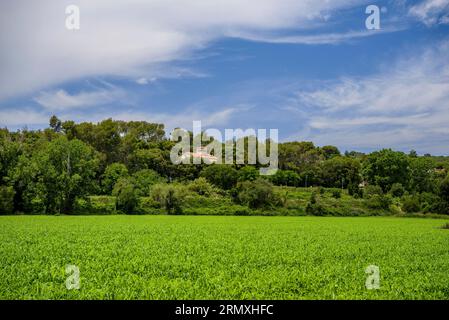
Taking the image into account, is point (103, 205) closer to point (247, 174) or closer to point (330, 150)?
point (247, 174)

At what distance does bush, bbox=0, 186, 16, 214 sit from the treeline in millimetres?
126

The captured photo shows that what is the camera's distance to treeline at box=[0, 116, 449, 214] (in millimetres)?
67000

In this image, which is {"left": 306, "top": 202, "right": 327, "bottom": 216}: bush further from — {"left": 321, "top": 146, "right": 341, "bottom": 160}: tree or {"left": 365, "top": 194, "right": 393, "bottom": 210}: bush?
{"left": 321, "top": 146, "right": 341, "bottom": 160}: tree

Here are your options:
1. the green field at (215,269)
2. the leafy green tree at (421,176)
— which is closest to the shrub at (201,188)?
the green field at (215,269)

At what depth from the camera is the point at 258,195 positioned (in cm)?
7612

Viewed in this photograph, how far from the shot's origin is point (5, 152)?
219 feet

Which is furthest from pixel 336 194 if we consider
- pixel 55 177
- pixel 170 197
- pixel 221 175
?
pixel 55 177

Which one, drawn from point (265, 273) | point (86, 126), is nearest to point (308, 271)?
point (265, 273)

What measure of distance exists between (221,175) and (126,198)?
23049 millimetres

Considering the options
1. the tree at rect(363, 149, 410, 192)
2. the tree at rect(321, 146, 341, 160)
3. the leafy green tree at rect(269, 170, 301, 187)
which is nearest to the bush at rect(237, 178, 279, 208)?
the leafy green tree at rect(269, 170, 301, 187)

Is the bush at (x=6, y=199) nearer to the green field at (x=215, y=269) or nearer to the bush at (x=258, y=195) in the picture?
the bush at (x=258, y=195)

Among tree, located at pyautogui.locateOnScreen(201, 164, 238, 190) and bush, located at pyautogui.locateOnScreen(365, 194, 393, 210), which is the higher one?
tree, located at pyautogui.locateOnScreen(201, 164, 238, 190)
